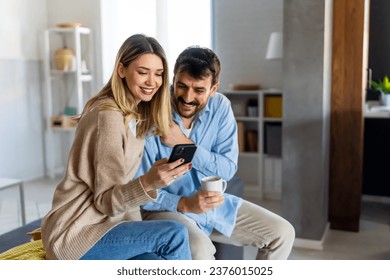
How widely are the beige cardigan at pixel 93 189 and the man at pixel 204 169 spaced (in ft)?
0.53

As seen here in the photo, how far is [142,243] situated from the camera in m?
0.87

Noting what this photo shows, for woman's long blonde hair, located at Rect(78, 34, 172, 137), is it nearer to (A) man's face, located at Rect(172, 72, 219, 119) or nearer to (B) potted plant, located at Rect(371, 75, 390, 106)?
(A) man's face, located at Rect(172, 72, 219, 119)

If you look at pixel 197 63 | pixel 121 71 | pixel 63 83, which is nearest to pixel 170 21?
pixel 197 63

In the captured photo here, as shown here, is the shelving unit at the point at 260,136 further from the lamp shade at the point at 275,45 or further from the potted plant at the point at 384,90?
the potted plant at the point at 384,90

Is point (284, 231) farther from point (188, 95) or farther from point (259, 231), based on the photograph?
point (188, 95)

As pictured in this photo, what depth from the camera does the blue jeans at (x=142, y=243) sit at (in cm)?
87

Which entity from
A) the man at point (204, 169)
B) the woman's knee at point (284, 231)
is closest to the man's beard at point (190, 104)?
the man at point (204, 169)

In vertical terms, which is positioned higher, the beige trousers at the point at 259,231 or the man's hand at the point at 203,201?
the man's hand at the point at 203,201

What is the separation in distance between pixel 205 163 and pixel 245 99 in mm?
1598

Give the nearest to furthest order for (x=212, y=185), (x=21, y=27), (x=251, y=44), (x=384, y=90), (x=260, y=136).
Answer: (x=212, y=185), (x=384, y=90), (x=260, y=136), (x=251, y=44), (x=21, y=27)

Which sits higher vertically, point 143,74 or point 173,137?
point 143,74

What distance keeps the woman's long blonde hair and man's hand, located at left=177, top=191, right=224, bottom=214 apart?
0.52 feet

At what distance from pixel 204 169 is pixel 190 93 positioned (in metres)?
0.18

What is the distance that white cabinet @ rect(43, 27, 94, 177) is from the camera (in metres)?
3.21
